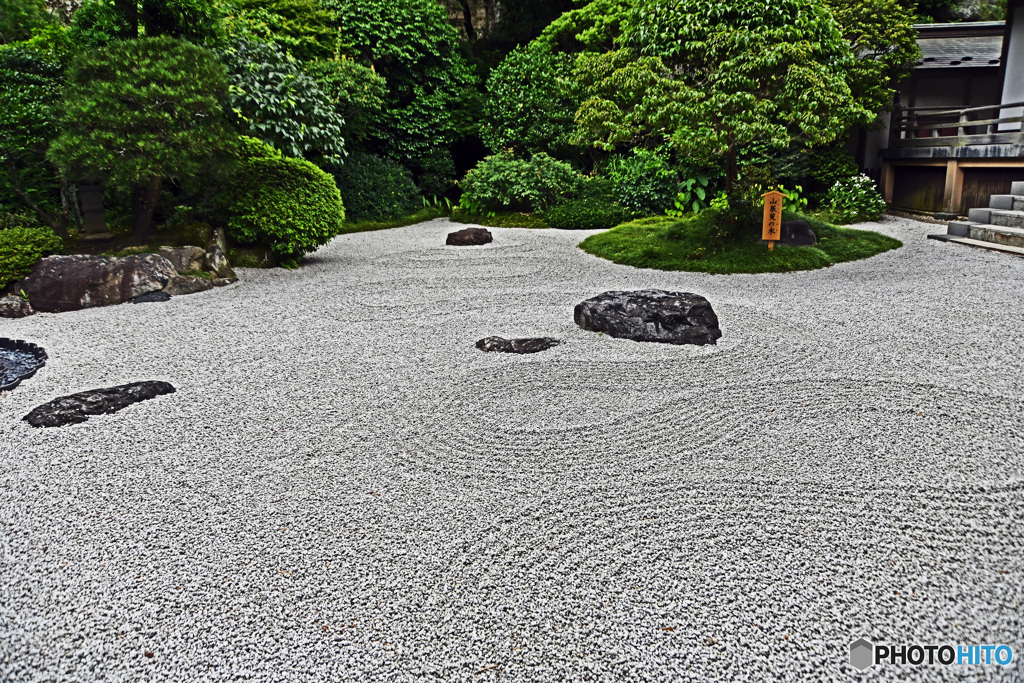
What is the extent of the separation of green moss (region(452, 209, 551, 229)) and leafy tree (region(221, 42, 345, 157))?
12.6 ft

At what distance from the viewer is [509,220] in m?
13.1

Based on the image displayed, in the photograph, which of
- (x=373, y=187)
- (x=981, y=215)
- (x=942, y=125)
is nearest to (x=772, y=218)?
(x=981, y=215)

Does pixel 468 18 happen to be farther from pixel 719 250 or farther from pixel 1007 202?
pixel 1007 202

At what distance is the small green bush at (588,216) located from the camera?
40.2 ft

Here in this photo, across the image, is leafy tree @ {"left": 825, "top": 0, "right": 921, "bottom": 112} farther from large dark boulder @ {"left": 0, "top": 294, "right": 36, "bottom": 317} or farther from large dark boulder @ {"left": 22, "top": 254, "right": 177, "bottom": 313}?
large dark boulder @ {"left": 0, "top": 294, "right": 36, "bottom": 317}

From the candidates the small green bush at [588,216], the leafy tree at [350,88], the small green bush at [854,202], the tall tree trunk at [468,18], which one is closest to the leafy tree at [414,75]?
the leafy tree at [350,88]

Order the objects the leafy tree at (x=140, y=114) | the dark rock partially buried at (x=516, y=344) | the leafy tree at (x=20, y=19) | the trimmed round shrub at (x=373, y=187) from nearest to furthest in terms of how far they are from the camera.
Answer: the dark rock partially buried at (x=516, y=344) < the leafy tree at (x=140, y=114) < the leafy tree at (x=20, y=19) < the trimmed round shrub at (x=373, y=187)

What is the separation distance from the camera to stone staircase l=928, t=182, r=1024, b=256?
8453mm

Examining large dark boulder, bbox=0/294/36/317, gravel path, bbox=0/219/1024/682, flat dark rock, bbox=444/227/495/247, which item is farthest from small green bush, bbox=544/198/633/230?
large dark boulder, bbox=0/294/36/317

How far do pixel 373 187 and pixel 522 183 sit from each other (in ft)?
10.7

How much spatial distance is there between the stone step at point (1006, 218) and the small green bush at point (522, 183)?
6885 millimetres

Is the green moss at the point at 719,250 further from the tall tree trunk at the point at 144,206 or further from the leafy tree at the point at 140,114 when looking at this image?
the tall tree trunk at the point at 144,206

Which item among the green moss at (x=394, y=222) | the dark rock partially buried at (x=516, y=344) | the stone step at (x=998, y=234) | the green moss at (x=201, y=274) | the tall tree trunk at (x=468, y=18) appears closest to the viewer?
the dark rock partially buried at (x=516, y=344)

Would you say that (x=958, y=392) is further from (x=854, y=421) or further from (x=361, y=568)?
(x=361, y=568)
